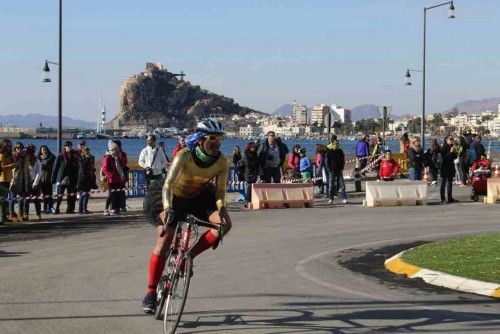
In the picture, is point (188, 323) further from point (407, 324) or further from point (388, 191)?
point (388, 191)

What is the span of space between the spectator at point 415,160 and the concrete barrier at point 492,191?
3127 mm

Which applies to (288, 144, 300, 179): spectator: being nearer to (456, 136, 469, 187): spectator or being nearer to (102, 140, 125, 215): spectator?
(456, 136, 469, 187): spectator

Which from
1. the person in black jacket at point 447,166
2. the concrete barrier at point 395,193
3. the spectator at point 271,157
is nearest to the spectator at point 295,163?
the spectator at point 271,157

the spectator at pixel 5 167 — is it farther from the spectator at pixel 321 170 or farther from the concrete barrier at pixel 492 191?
the concrete barrier at pixel 492 191

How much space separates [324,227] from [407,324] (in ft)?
35.2

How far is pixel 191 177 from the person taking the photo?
8656 mm

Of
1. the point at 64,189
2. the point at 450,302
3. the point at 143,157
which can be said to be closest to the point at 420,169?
the point at 143,157

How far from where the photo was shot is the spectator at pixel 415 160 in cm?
2853

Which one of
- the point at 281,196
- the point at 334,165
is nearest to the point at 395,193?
the point at 334,165

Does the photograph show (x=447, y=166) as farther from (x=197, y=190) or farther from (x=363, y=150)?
(x=197, y=190)

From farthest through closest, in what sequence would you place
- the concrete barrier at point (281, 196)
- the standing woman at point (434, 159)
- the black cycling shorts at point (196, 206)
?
the standing woman at point (434, 159) < the concrete barrier at point (281, 196) < the black cycling shorts at point (196, 206)

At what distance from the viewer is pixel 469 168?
3303cm

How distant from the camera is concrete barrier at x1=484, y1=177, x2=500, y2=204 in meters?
25.8

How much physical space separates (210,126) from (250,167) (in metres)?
16.4
